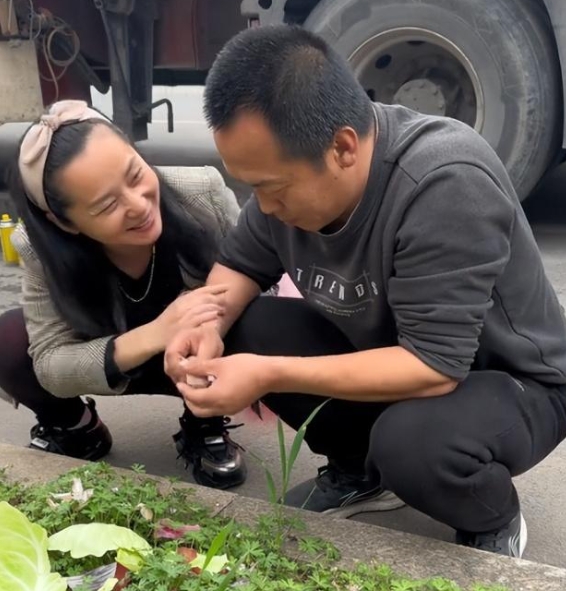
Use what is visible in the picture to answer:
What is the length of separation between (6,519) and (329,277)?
2.42 feet

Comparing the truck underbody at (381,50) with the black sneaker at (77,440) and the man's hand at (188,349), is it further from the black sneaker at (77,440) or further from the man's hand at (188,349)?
the man's hand at (188,349)

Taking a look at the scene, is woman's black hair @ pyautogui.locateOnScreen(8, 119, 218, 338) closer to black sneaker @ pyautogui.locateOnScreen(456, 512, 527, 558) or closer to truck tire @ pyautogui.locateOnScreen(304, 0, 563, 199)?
black sneaker @ pyautogui.locateOnScreen(456, 512, 527, 558)

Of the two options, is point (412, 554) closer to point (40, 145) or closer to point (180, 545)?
point (180, 545)

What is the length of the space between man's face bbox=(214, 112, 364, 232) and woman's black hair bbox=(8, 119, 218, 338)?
49 cm

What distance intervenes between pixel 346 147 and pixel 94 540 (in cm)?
79

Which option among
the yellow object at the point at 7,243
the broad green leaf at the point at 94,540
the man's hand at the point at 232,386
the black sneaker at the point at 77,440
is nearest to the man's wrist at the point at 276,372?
the man's hand at the point at 232,386

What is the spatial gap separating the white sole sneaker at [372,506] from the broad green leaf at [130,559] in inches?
24.2

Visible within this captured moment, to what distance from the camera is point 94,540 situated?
1449 millimetres

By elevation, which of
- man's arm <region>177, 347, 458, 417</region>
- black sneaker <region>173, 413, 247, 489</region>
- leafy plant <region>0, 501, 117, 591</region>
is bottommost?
black sneaker <region>173, 413, 247, 489</region>

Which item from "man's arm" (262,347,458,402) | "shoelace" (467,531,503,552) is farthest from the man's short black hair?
"shoelace" (467,531,503,552)

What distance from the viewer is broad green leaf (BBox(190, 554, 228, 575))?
1403mm

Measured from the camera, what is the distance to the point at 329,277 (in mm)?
1682

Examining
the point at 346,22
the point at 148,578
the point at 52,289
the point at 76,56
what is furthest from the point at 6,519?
the point at 76,56

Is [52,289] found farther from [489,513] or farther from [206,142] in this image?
[206,142]
